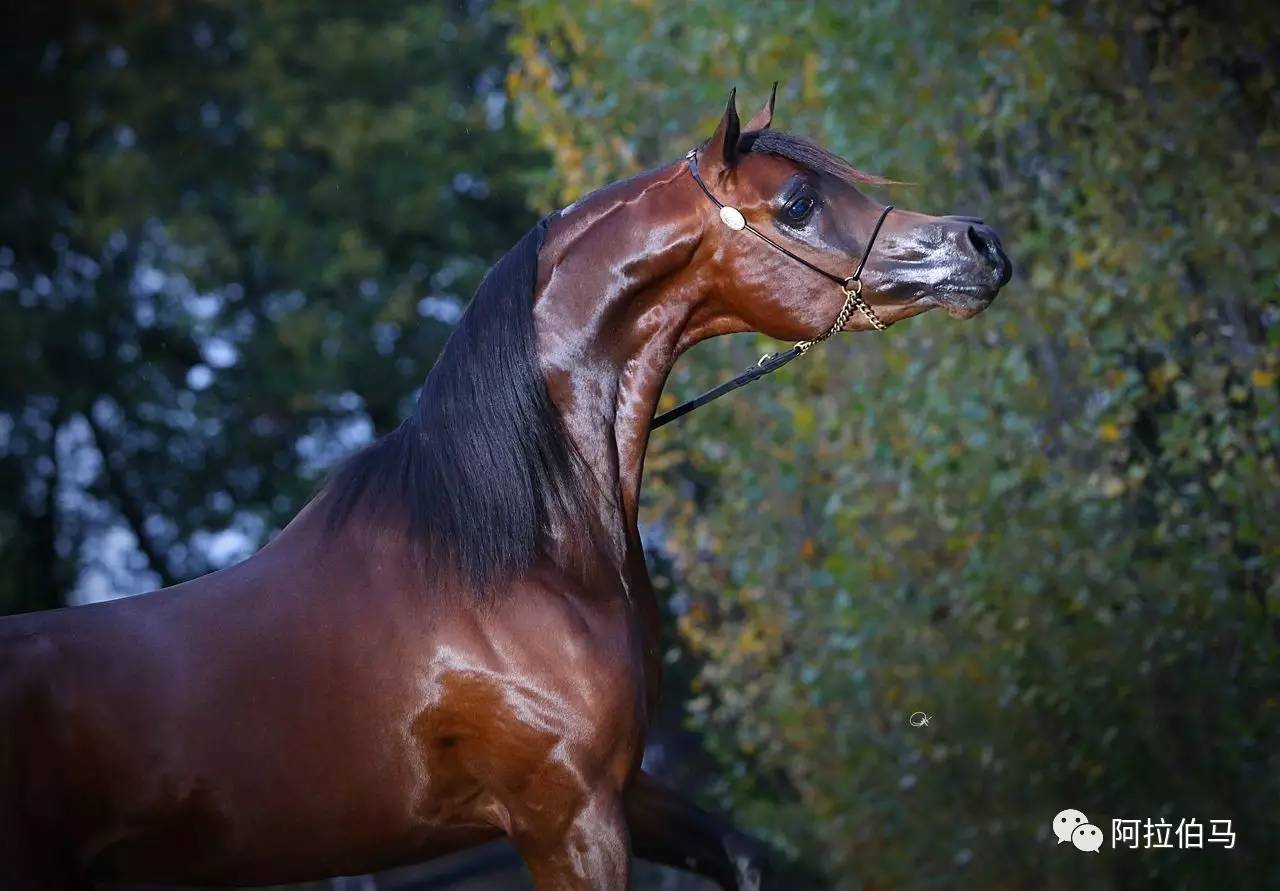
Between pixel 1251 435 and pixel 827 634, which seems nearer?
pixel 1251 435

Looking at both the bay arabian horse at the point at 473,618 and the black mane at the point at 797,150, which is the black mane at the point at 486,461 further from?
the black mane at the point at 797,150

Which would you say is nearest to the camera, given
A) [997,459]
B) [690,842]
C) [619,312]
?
[619,312]

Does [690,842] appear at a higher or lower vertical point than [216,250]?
higher

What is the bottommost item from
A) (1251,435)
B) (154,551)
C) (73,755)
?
(154,551)

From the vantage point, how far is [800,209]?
3.64m

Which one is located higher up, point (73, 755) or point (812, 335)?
point (812, 335)

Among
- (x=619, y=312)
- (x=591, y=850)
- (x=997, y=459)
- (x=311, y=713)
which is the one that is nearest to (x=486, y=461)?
(x=619, y=312)

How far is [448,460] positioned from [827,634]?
468cm

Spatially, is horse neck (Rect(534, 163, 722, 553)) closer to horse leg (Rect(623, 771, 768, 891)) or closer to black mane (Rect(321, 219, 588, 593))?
black mane (Rect(321, 219, 588, 593))

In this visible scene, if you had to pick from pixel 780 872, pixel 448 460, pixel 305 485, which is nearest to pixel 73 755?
pixel 448 460

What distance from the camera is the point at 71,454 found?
14672 mm

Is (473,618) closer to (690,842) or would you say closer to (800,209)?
(690,842)

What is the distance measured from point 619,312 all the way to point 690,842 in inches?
52.9

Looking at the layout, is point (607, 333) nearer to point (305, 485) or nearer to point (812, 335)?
point (812, 335)
